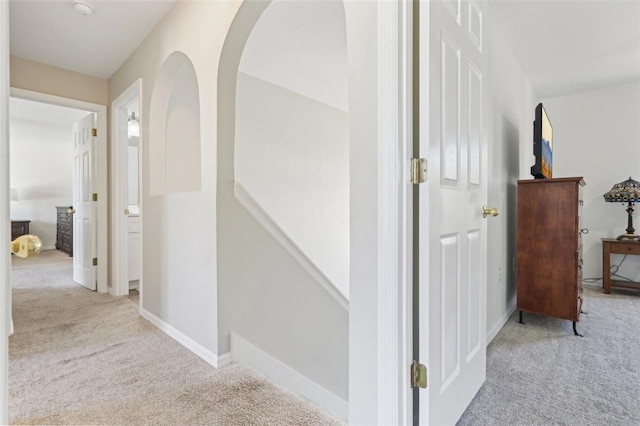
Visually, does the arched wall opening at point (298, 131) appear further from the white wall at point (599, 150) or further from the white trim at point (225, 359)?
the white wall at point (599, 150)

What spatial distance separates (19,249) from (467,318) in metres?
1.56

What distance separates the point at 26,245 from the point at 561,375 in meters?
2.37

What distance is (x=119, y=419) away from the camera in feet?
4.64

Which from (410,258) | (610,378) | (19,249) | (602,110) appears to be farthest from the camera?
(602,110)

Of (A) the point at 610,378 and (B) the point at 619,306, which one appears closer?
(A) the point at 610,378

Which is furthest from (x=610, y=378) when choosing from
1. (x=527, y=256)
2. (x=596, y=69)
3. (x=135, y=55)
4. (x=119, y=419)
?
(x=135, y=55)

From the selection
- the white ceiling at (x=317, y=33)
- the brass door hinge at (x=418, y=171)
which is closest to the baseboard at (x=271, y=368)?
the brass door hinge at (x=418, y=171)

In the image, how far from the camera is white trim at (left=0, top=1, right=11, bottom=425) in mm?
435

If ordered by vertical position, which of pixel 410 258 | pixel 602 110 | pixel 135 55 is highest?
pixel 135 55

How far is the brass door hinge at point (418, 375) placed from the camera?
44.0 inches

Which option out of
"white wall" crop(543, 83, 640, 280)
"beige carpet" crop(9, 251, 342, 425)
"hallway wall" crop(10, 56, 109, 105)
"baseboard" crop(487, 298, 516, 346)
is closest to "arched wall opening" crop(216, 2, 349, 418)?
"beige carpet" crop(9, 251, 342, 425)

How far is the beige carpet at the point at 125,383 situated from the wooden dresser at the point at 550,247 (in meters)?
1.96

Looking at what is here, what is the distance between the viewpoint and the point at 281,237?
7.57 feet

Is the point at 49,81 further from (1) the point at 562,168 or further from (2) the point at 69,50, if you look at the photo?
(1) the point at 562,168
